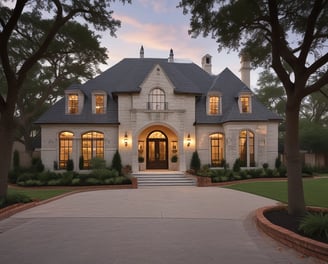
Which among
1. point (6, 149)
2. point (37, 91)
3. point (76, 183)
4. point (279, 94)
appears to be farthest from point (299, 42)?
point (279, 94)

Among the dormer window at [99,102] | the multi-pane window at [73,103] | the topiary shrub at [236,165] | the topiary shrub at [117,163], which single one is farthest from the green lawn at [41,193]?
the topiary shrub at [236,165]

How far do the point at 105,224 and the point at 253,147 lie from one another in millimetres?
18032

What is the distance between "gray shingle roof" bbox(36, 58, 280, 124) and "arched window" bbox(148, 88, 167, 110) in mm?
1166

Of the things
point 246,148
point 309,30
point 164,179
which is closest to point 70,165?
point 164,179

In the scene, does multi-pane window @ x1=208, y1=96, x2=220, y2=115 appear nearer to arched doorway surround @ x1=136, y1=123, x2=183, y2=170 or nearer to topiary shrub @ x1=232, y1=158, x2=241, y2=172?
arched doorway surround @ x1=136, y1=123, x2=183, y2=170

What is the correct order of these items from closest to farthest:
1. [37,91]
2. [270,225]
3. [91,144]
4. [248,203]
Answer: [270,225] < [248,203] < [91,144] < [37,91]

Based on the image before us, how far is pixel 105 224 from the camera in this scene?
8352mm

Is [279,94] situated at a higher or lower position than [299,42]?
higher

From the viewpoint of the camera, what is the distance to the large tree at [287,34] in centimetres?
862

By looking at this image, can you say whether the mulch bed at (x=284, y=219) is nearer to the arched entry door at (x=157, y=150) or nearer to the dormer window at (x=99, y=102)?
the arched entry door at (x=157, y=150)

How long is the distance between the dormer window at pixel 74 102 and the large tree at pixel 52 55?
1379 mm

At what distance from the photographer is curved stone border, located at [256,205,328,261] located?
5492mm

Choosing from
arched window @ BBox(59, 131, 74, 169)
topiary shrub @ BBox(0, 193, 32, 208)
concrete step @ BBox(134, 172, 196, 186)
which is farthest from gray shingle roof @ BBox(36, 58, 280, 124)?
topiary shrub @ BBox(0, 193, 32, 208)

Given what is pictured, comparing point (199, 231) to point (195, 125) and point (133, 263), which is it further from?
point (195, 125)
